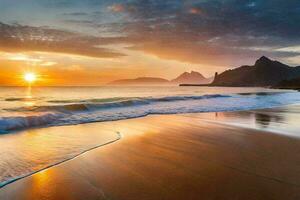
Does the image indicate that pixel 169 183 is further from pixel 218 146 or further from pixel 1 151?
pixel 1 151

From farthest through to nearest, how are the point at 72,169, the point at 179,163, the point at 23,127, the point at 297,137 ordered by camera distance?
the point at 23,127
the point at 297,137
the point at 179,163
the point at 72,169

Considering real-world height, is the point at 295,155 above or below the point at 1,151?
below

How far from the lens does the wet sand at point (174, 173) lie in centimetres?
370

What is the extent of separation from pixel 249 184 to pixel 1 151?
5.45m

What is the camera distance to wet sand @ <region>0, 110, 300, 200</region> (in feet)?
12.1

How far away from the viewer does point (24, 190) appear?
3836 millimetres

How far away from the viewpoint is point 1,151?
20.0 ft

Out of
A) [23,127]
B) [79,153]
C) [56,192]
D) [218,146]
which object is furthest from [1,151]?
[218,146]

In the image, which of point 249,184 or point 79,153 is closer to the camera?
point 249,184

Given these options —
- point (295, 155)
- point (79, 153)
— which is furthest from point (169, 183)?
point (295, 155)

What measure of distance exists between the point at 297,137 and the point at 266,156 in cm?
287

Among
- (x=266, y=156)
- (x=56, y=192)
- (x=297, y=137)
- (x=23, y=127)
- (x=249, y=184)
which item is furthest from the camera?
(x=23, y=127)

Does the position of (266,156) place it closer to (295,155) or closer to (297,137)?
(295,155)

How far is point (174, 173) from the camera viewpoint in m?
4.58
